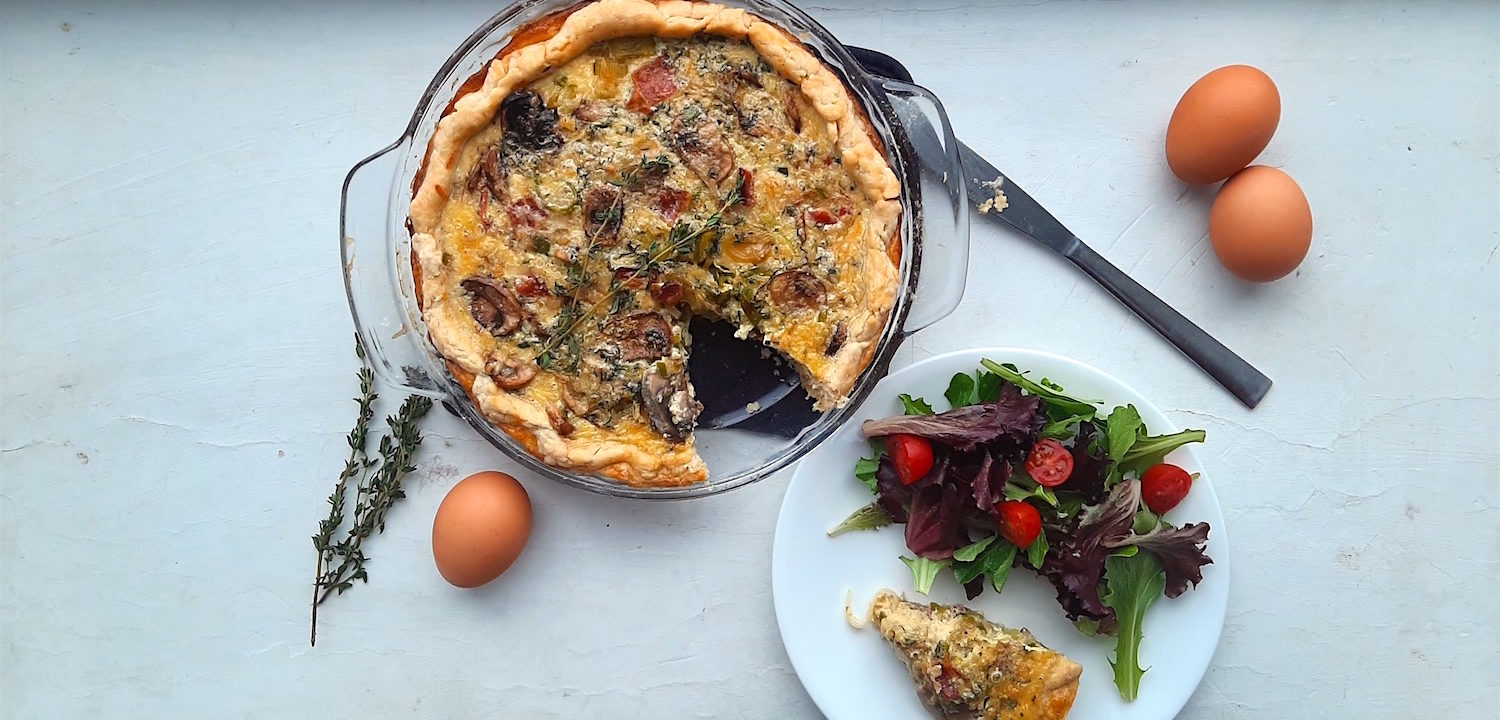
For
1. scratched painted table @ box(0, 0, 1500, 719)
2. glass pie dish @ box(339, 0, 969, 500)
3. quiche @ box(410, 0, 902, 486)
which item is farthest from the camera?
scratched painted table @ box(0, 0, 1500, 719)

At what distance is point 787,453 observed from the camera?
275cm

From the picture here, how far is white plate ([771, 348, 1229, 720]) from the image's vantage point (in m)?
2.82

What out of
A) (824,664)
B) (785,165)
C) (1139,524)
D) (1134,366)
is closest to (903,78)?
(785,165)

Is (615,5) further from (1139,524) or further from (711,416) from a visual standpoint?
(1139,524)

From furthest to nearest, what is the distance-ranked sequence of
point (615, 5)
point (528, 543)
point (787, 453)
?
point (528, 543)
point (787, 453)
point (615, 5)

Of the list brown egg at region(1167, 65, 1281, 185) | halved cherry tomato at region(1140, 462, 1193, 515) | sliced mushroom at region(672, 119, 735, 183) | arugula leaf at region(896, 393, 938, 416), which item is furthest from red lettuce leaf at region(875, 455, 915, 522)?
brown egg at region(1167, 65, 1281, 185)

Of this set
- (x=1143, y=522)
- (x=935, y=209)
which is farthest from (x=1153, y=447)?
(x=935, y=209)

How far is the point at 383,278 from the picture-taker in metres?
2.70

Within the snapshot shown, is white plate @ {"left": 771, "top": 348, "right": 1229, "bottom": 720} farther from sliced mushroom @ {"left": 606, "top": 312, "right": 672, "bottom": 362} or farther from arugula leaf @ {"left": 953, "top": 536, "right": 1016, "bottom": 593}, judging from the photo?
sliced mushroom @ {"left": 606, "top": 312, "right": 672, "bottom": 362}

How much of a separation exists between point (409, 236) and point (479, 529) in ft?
2.58

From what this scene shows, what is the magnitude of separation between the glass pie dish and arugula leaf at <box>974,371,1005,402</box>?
0.25 metres

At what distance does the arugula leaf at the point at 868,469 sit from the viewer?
2.80 meters

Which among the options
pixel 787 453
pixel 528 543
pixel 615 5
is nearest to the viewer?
pixel 615 5

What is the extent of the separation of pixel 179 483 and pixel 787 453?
180cm
